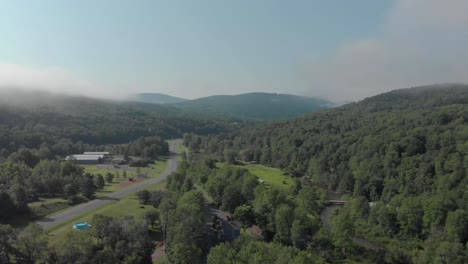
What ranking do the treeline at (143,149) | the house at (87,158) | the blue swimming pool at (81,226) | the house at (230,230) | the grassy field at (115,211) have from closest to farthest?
the grassy field at (115,211) < the house at (230,230) < the blue swimming pool at (81,226) < the house at (87,158) < the treeline at (143,149)

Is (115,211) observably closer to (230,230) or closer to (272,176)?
(230,230)

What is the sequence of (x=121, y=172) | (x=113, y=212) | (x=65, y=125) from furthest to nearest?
(x=65, y=125) → (x=121, y=172) → (x=113, y=212)

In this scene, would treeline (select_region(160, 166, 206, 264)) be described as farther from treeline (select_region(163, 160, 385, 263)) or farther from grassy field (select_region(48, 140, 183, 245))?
grassy field (select_region(48, 140, 183, 245))

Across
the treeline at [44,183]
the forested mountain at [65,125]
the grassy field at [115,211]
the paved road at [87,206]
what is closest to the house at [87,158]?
the forested mountain at [65,125]

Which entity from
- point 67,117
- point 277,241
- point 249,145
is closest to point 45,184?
point 277,241

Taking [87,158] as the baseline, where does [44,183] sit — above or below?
above

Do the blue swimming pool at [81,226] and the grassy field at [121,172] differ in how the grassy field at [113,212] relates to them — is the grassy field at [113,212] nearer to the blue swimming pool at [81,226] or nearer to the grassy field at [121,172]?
the blue swimming pool at [81,226]

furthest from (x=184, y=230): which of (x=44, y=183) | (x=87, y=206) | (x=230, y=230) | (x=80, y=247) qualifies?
(x=44, y=183)
